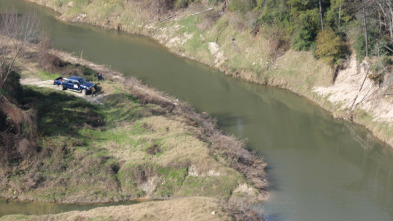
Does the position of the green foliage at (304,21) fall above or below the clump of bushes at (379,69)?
above

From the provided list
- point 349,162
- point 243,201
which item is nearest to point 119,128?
point 243,201

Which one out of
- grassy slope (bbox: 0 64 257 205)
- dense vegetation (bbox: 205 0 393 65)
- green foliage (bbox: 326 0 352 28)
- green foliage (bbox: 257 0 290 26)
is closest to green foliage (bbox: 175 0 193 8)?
dense vegetation (bbox: 205 0 393 65)

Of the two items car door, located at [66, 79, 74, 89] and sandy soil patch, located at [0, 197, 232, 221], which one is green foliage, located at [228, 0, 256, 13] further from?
sandy soil patch, located at [0, 197, 232, 221]

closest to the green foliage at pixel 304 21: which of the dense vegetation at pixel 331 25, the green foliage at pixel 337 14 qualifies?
the dense vegetation at pixel 331 25

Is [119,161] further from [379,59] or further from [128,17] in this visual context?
[128,17]

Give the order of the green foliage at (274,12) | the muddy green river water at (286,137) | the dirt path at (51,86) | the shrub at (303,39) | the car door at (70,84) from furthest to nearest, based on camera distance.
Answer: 1. the green foliage at (274,12)
2. the shrub at (303,39)
3. the car door at (70,84)
4. the dirt path at (51,86)
5. the muddy green river water at (286,137)

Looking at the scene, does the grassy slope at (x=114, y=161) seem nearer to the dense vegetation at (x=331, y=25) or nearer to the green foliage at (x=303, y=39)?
the dense vegetation at (x=331, y=25)

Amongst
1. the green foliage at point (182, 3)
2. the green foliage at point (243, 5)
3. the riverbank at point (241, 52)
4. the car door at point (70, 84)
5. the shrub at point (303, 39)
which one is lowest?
the car door at point (70, 84)
